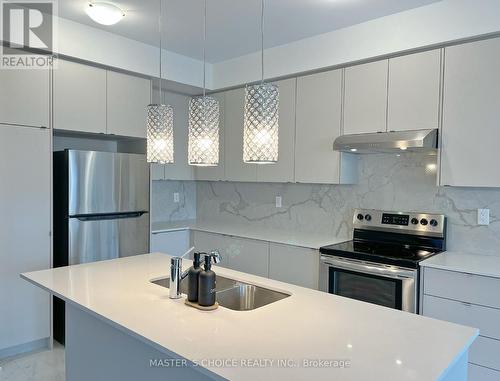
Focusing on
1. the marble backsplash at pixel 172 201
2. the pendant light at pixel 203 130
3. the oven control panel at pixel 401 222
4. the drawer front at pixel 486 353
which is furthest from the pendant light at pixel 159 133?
the marble backsplash at pixel 172 201

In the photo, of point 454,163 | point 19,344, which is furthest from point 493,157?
point 19,344

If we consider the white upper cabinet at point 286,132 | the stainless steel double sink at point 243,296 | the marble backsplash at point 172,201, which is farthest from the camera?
the marble backsplash at point 172,201

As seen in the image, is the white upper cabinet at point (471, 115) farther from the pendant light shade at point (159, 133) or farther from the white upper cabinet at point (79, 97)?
the white upper cabinet at point (79, 97)

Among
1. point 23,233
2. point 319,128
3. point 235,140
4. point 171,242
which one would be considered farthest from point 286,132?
point 23,233

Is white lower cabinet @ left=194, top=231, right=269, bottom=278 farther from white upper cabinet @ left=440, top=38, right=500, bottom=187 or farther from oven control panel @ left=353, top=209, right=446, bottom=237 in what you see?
white upper cabinet @ left=440, top=38, right=500, bottom=187

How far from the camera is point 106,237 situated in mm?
3232

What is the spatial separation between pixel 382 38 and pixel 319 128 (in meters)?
0.84

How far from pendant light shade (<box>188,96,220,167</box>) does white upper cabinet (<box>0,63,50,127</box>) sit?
1.71 meters

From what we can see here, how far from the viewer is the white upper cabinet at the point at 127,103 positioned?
11.1ft

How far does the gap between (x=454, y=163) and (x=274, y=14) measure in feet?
5.37

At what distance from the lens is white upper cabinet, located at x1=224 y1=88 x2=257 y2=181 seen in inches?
154

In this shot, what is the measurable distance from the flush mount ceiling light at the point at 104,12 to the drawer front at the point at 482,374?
3230 mm

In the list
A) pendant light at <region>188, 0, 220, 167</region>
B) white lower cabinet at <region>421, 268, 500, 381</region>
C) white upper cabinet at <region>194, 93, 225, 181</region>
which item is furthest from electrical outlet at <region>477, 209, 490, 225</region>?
white upper cabinet at <region>194, 93, 225, 181</region>

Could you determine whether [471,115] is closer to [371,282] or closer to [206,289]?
[371,282]
